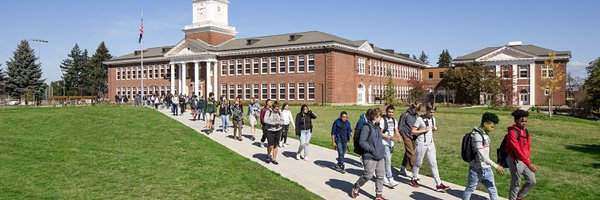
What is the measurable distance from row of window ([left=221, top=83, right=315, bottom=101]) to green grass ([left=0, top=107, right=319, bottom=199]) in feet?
118

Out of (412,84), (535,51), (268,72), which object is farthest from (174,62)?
(535,51)

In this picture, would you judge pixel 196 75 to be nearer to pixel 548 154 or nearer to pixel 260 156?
pixel 260 156

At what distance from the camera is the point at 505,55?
214 ft

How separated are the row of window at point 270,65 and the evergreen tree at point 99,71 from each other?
152ft

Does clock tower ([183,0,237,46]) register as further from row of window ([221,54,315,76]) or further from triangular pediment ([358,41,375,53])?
triangular pediment ([358,41,375,53])

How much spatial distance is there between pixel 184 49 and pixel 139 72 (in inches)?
489

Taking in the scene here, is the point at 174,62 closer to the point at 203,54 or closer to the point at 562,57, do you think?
the point at 203,54

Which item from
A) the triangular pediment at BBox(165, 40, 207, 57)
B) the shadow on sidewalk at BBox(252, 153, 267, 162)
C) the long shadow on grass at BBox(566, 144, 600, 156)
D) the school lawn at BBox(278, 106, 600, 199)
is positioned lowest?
the long shadow on grass at BBox(566, 144, 600, 156)

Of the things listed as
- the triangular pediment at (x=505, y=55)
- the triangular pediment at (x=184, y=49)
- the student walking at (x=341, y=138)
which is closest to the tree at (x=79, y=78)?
A: the triangular pediment at (x=184, y=49)

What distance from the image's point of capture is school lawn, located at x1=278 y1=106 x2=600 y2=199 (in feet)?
36.2

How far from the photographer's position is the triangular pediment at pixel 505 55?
63719 mm

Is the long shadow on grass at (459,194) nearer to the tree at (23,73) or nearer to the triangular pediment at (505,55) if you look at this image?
the triangular pediment at (505,55)

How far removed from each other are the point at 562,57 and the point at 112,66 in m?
64.5

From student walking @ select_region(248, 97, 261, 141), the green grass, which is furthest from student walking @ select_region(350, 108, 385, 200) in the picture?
student walking @ select_region(248, 97, 261, 141)
